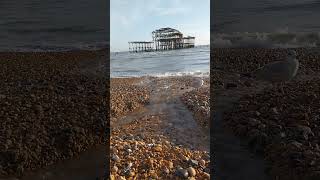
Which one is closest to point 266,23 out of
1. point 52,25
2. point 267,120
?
point 267,120

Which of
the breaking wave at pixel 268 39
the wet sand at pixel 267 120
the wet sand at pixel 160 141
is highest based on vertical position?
the breaking wave at pixel 268 39

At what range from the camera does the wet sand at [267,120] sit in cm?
373

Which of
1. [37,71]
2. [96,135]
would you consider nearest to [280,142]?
[96,135]

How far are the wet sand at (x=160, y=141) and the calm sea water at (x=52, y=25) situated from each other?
3.82 feet

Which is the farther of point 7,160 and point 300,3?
point 300,3

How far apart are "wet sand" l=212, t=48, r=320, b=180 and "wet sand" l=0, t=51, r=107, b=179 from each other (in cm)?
130

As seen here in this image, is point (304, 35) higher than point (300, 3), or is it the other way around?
point (300, 3)

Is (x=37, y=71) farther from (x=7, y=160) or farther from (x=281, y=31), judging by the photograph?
(x=281, y=31)

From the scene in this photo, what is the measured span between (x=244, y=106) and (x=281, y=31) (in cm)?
99

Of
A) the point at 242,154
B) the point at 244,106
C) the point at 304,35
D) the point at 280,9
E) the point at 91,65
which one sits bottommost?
the point at 242,154

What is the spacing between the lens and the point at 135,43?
20.6 m

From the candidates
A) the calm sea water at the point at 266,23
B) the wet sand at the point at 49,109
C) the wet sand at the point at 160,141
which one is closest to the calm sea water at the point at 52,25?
the wet sand at the point at 49,109

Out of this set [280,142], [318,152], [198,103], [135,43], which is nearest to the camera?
[318,152]

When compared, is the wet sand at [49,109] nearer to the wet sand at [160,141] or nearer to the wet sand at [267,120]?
the wet sand at [160,141]
